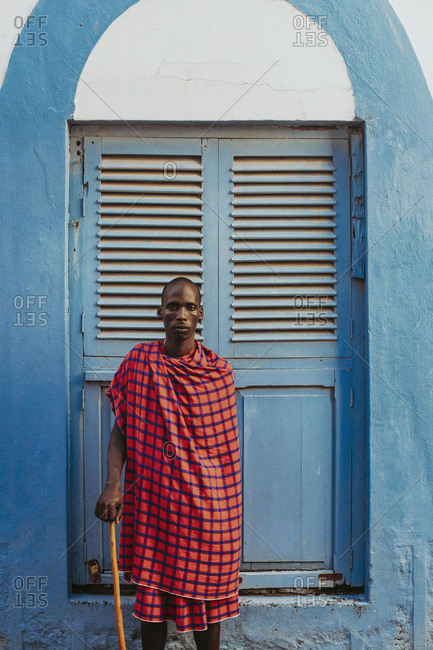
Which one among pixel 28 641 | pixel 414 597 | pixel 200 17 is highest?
pixel 200 17

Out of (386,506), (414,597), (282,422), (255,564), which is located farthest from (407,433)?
(255,564)

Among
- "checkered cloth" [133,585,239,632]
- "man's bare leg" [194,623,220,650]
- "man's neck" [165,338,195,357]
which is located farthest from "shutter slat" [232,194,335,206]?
"man's bare leg" [194,623,220,650]

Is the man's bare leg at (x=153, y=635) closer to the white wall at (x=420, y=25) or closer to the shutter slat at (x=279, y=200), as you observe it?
the shutter slat at (x=279, y=200)

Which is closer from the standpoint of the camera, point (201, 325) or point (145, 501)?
point (145, 501)

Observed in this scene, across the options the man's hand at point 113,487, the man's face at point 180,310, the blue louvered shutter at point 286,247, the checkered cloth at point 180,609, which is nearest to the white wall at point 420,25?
the blue louvered shutter at point 286,247

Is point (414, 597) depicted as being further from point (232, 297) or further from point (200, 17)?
point (200, 17)

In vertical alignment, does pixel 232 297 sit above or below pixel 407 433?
above

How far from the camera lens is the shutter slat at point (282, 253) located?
297cm

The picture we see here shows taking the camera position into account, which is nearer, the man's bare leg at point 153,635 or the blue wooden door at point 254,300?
the man's bare leg at point 153,635

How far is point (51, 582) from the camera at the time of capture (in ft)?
9.24

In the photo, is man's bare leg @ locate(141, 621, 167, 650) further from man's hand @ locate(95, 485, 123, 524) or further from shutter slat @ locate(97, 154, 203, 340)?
shutter slat @ locate(97, 154, 203, 340)

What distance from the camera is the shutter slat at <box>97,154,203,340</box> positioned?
295cm

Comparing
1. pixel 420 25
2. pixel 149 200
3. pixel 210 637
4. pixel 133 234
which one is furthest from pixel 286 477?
pixel 420 25

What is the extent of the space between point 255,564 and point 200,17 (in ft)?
9.91
